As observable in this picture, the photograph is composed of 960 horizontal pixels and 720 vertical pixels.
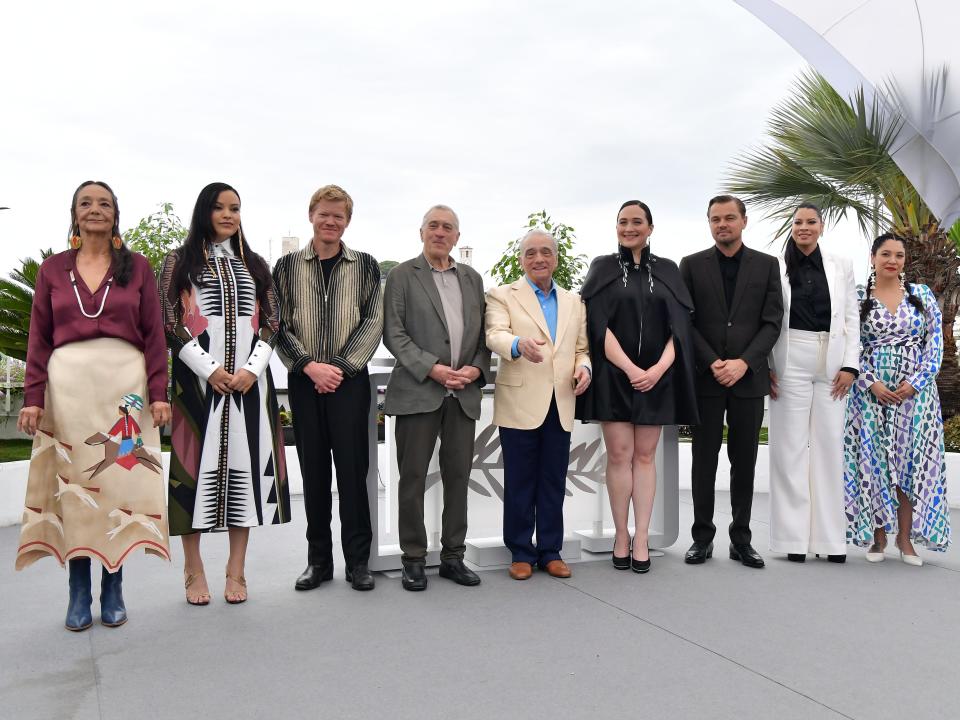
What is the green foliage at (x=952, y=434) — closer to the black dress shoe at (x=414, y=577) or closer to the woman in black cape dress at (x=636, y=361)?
the woman in black cape dress at (x=636, y=361)

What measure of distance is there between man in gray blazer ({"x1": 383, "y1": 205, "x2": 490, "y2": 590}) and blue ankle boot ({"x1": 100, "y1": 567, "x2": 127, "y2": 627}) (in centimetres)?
115

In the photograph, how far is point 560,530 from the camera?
397 cm

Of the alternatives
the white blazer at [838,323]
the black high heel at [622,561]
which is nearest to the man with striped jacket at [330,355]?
the black high heel at [622,561]

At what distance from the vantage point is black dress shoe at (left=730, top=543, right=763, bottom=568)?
4.04 meters

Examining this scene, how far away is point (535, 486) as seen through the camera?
12.9 ft

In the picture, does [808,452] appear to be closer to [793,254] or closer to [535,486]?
[793,254]

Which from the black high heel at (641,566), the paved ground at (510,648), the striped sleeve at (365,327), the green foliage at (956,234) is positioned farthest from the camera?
the green foliage at (956,234)

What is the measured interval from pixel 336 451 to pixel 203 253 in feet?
3.28

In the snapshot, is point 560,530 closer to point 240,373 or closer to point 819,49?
A: point 240,373

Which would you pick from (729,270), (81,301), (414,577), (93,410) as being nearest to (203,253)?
(81,301)

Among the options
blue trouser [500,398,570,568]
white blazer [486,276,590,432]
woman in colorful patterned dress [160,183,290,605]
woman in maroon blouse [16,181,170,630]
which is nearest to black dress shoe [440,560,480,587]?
blue trouser [500,398,570,568]

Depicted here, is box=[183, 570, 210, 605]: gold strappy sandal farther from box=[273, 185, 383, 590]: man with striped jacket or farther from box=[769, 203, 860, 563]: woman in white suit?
box=[769, 203, 860, 563]: woman in white suit

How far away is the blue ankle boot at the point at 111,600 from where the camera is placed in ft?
10.3

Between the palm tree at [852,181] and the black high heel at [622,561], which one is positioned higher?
the palm tree at [852,181]
